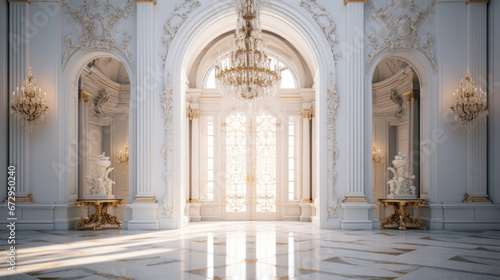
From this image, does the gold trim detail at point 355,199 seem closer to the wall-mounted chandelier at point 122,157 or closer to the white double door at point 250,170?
the white double door at point 250,170

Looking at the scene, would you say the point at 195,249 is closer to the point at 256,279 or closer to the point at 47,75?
the point at 256,279

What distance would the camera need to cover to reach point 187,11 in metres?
11.1

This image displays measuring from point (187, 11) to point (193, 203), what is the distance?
591 centimetres

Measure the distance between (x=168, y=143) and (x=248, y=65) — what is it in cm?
289

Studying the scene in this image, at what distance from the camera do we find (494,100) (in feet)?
34.7

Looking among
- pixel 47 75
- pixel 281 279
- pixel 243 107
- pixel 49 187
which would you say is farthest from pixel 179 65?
pixel 281 279

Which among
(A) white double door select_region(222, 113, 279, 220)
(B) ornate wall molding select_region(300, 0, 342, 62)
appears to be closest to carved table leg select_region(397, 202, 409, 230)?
(B) ornate wall molding select_region(300, 0, 342, 62)

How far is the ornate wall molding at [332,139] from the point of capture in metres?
10.7

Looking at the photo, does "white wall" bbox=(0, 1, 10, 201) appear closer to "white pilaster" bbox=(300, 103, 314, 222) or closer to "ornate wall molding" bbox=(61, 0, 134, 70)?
"ornate wall molding" bbox=(61, 0, 134, 70)

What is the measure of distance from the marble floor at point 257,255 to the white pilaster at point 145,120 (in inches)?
29.3

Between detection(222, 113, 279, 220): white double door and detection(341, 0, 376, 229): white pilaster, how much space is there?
13.7 ft

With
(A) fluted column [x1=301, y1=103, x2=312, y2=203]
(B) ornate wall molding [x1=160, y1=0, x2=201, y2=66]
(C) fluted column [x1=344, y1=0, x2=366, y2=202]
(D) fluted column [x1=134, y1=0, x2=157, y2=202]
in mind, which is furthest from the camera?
(A) fluted column [x1=301, y1=103, x2=312, y2=203]

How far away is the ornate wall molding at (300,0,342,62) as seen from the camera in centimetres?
1096

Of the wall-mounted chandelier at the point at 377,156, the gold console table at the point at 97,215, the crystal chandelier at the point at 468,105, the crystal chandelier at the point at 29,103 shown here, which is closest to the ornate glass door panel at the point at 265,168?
the wall-mounted chandelier at the point at 377,156
